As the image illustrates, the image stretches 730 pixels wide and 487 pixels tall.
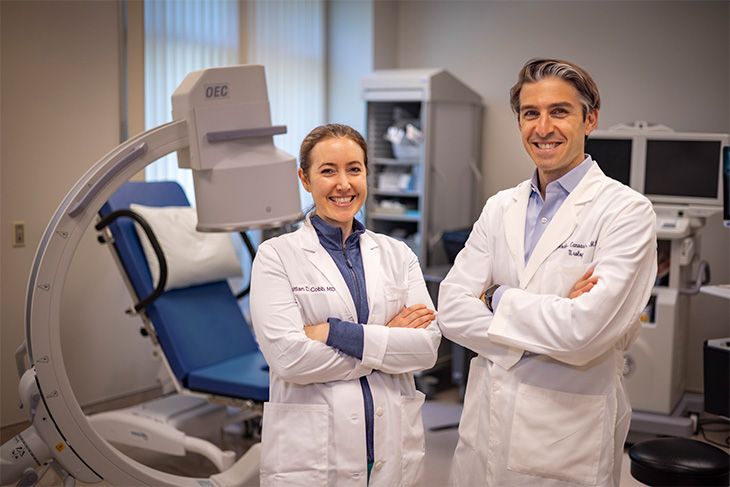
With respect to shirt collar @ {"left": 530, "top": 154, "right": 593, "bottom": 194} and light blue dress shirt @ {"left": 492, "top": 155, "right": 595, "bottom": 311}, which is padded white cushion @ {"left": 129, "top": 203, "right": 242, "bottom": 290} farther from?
shirt collar @ {"left": 530, "top": 154, "right": 593, "bottom": 194}

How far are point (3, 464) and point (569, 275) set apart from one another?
188 centimetres

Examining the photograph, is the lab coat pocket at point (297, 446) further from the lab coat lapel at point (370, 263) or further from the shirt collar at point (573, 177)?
the shirt collar at point (573, 177)

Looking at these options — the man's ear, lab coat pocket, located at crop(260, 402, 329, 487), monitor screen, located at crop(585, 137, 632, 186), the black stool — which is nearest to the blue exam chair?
lab coat pocket, located at crop(260, 402, 329, 487)

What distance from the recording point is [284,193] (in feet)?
7.89

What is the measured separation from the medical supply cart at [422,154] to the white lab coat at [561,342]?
2.86m

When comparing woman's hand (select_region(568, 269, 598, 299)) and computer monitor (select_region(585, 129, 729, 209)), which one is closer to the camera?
woman's hand (select_region(568, 269, 598, 299))

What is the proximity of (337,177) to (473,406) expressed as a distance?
71cm

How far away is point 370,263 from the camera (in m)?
1.95

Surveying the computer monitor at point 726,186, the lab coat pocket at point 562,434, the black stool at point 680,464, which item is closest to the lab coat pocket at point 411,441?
the lab coat pocket at point 562,434

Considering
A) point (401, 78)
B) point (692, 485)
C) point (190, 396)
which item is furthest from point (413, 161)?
point (692, 485)

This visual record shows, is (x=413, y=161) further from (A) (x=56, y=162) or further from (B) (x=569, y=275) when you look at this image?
(B) (x=569, y=275)

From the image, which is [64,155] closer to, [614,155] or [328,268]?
[328,268]

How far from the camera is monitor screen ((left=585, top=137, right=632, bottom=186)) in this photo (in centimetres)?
397

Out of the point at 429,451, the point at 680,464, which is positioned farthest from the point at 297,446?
the point at 429,451
